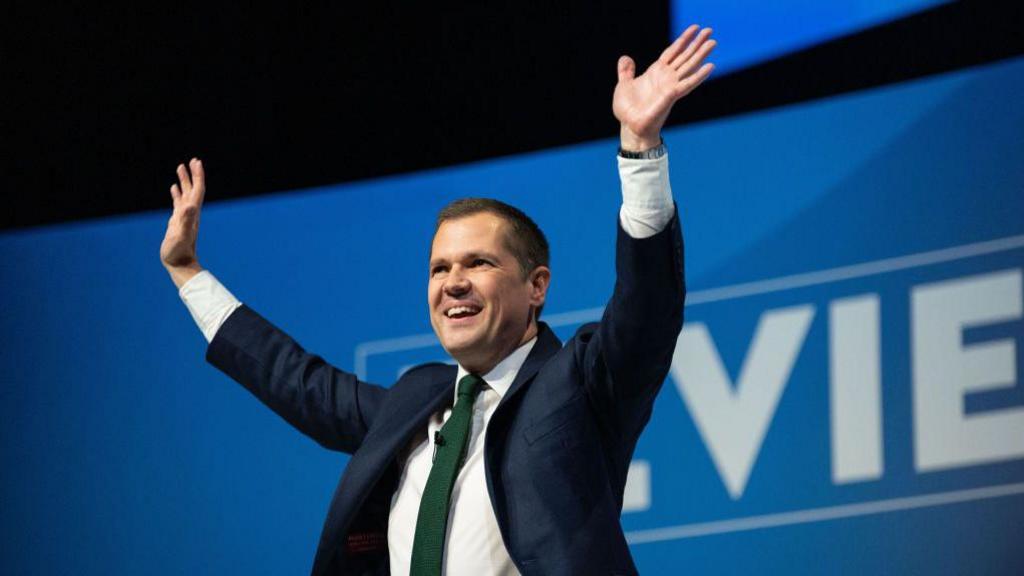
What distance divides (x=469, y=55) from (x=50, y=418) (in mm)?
1528

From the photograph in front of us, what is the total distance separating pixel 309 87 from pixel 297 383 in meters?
1.82

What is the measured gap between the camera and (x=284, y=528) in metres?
3.92

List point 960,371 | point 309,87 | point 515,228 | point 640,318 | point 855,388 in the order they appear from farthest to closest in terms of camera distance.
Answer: point 309,87, point 855,388, point 960,371, point 515,228, point 640,318

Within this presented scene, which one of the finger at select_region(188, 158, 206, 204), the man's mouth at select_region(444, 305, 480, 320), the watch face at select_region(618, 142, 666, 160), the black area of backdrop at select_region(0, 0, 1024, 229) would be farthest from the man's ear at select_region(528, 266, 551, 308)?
the black area of backdrop at select_region(0, 0, 1024, 229)

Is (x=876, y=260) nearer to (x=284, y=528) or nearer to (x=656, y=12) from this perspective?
(x=656, y=12)

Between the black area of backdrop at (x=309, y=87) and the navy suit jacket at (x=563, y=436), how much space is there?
1425 mm

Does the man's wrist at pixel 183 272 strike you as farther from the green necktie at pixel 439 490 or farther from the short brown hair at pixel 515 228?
the green necktie at pixel 439 490

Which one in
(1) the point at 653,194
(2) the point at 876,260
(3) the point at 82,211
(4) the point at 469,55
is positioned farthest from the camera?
(3) the point at 82,211

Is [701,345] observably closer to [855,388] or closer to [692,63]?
[855,388]

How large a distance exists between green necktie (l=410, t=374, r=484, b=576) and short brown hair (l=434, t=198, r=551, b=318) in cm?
25

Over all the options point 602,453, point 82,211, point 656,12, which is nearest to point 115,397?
point 82,211

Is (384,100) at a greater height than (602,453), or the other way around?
(384,100)

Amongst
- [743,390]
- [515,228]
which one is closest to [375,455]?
[515,228]

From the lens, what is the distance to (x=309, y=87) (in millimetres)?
4336
